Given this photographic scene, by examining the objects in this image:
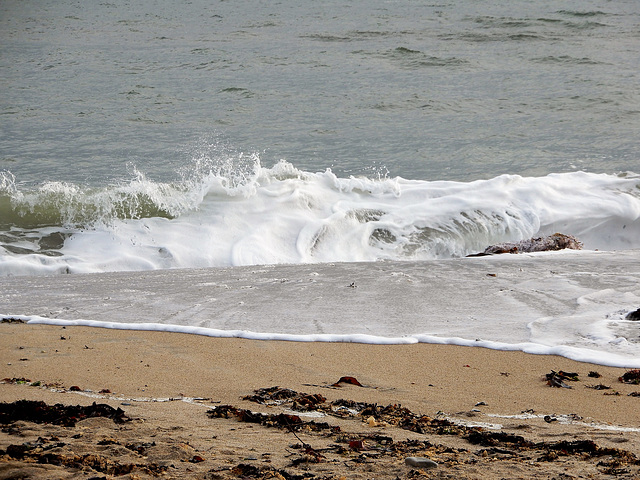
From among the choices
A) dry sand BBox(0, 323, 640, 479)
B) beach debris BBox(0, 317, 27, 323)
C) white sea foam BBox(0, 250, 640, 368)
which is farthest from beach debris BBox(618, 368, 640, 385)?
beach debris BBox(0, 317, 27, 323)

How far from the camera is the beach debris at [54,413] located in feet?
8.13

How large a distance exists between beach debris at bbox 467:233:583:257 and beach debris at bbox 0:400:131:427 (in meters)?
5.37

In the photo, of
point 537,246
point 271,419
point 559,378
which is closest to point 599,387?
point 559,378

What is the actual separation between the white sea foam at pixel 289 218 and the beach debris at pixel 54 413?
4.50 meters

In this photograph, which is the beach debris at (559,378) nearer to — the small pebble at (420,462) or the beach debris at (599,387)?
the beach debris at (599,387)

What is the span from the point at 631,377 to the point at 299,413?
180 cm

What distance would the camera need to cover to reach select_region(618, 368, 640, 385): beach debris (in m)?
3.40

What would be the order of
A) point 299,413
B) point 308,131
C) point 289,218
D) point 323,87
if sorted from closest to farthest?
point 299,413 → point 289,218 → point 308,131 → point 323,87

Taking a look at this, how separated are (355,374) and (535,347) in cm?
118

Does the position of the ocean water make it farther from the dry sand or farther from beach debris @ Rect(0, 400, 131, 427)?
beach debris @ Rect(0, 400, 131, 427)

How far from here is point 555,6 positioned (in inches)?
952

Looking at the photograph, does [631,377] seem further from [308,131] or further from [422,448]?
[308,131]

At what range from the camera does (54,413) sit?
255cm

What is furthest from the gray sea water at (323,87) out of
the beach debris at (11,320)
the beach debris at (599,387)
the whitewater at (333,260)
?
the beach debris at (599,387)
